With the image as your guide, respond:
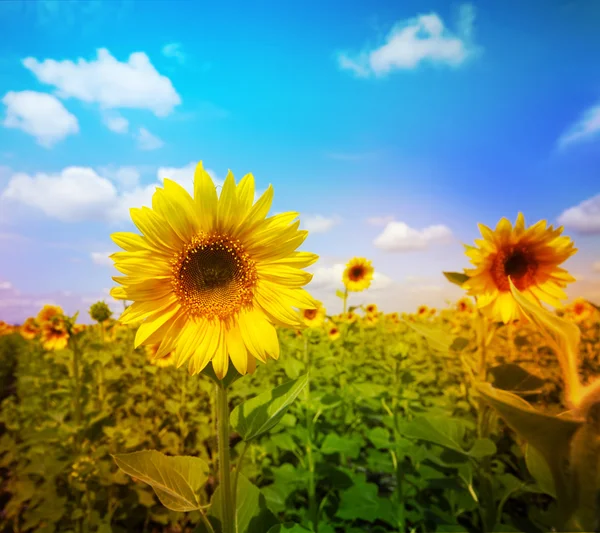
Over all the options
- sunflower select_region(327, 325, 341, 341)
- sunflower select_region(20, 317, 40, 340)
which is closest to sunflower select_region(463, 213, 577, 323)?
sunflower select_region(327, 325, 341, 341)

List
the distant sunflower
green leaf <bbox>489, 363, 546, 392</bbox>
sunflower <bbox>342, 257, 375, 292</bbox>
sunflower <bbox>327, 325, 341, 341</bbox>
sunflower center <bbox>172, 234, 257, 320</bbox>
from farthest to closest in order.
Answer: the distant sunflower
sunflower <bbox>342, 257, 375, 292</bbox>
sunflower <bbox>327, 325, 341, 341</bbox>
green leaf <bbox>489, 363, 546, 392</bbox>
sunflower center <bbox>172, 234, 257, 320</bbox>

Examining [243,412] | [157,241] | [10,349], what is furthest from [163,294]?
[10,349]

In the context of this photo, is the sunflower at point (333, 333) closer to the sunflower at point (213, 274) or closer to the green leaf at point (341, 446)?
the green leaf at point (341, 446)

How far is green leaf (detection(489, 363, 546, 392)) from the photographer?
67.2 inches

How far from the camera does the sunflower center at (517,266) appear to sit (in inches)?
83.4

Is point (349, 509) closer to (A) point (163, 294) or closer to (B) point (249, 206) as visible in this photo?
(A) point (163, 294)

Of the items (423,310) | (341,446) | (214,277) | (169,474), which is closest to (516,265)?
(341,446)

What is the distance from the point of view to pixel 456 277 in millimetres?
2076

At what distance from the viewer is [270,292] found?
1.35m

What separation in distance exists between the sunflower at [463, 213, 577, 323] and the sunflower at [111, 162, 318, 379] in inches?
44.1

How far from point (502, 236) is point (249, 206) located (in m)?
1.41

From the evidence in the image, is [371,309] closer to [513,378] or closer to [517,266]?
[517,266]

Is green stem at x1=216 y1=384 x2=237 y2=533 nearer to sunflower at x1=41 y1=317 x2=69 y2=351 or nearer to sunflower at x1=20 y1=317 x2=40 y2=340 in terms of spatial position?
sunflower at x1=41 y1=317 x2=69 y2=351

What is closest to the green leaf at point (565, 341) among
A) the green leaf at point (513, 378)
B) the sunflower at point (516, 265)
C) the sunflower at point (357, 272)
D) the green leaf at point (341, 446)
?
the green leaf at point (513, 378)
